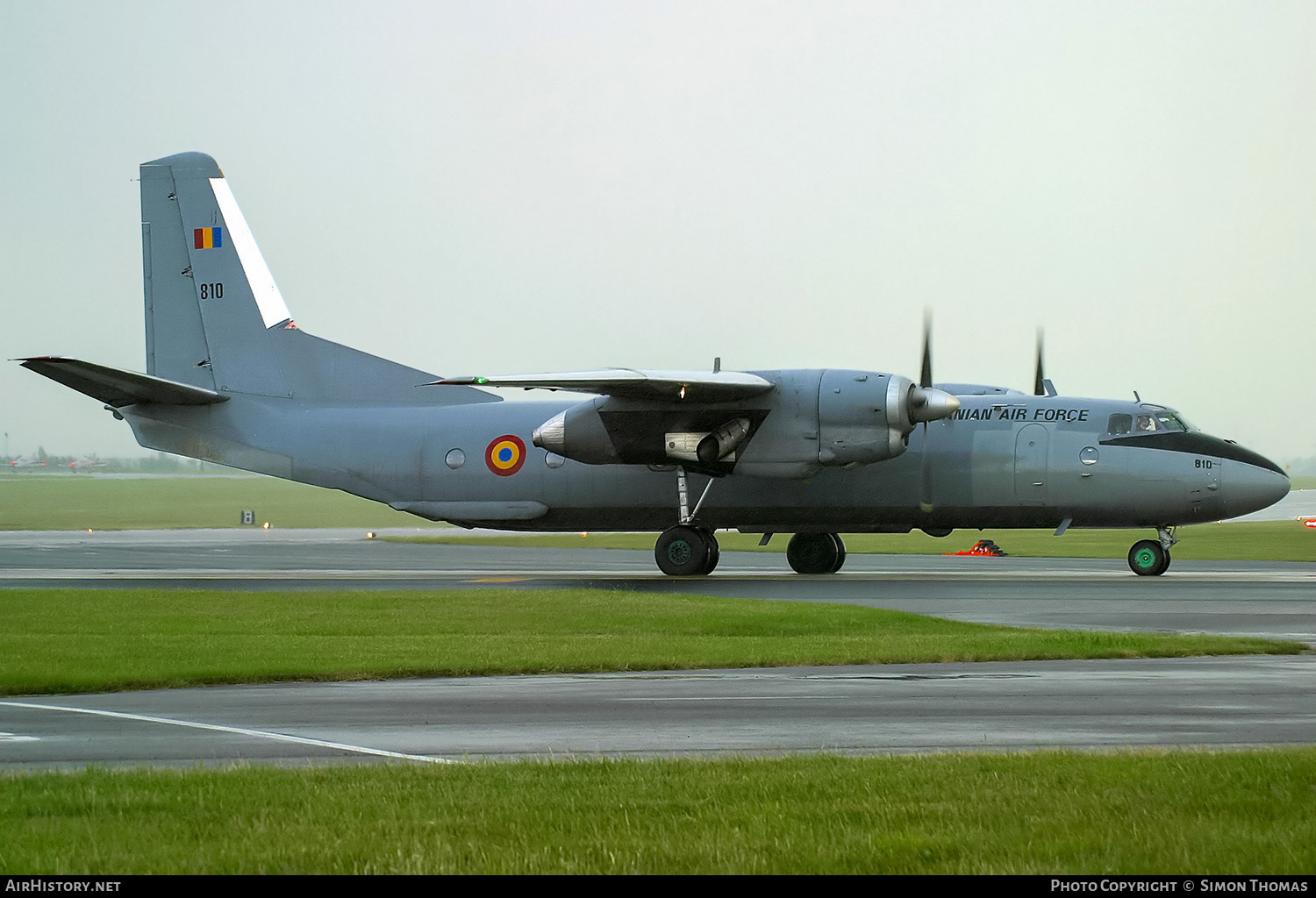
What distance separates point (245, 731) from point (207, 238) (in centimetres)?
2584

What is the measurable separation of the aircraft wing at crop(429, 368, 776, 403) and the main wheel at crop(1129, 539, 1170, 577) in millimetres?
8614

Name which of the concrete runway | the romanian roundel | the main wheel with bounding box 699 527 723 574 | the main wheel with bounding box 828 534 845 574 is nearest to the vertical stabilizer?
the romanian roundel

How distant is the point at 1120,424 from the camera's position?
27531 mm

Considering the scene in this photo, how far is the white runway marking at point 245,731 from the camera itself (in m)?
8.63

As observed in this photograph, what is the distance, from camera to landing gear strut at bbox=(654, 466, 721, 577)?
28.2 metres

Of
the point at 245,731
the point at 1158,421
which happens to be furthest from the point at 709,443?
the point at 245,731

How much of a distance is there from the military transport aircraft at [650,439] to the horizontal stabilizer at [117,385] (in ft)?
0.25

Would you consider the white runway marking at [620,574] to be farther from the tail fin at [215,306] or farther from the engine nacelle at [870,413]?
the tail fin at [215,306]

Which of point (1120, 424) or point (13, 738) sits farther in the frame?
point (1120, 424)

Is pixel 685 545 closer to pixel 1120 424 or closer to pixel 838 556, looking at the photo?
pixel 838 556

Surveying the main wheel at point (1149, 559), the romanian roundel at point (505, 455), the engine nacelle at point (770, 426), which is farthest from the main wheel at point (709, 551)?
the main wheel at point (1149, 559)

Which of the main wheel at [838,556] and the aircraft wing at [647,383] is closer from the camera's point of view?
the aircraft wing at [647,383]

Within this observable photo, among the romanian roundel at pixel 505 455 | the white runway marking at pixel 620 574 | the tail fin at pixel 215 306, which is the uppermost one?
the tail fin at pixel 215 306

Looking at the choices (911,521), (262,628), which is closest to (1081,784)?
(262,628)
